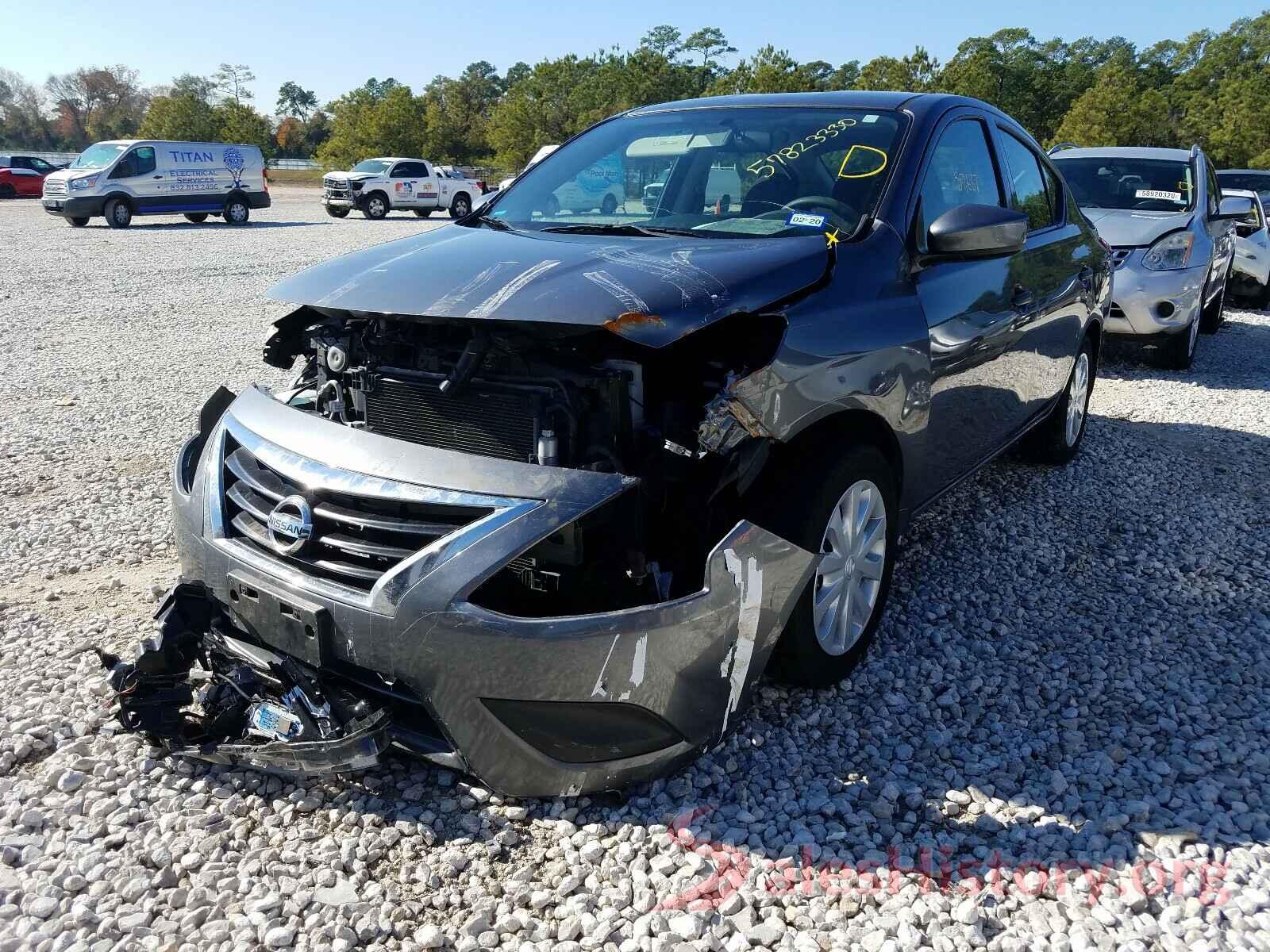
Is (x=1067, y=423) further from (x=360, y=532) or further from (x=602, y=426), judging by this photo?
(x=360, y=532)

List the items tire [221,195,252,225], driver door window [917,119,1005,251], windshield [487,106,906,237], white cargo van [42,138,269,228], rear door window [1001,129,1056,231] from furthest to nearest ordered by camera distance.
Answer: tire [221,195,252,225] < white cargo van [42,138,269,228] < rear door window [1001,129,1056,231] < driver door window [917,119,1005,251] < windshield [487,106,906,237]

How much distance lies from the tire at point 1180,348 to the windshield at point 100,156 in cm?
2277

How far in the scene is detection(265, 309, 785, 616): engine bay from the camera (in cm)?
251

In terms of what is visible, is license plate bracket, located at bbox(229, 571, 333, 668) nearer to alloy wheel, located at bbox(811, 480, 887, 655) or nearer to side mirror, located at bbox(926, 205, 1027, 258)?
alloy wheel, located at bbox(811, 480, 887, 655)

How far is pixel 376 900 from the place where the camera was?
2.32 meters

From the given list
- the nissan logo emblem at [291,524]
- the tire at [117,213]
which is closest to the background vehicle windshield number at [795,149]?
the nissan logo emblem at [291,524]

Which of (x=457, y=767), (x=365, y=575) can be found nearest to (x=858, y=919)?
(x=457, y=767)

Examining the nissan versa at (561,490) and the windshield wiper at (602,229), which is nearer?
the nissan versa at (561,490)

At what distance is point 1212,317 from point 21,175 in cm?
3618

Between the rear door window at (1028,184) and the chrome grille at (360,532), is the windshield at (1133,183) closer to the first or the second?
the rear door window at (1028,184)

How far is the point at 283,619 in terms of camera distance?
248cm

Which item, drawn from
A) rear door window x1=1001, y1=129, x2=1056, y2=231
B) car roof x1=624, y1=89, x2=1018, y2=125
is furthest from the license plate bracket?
rear door window x1=1001, y1=129, x2=1056, y2=231

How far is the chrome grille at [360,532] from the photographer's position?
2416 millimetres

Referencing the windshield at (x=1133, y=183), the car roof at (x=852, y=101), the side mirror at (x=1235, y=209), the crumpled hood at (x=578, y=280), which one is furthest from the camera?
the windshield at (x=1133, y=183)
